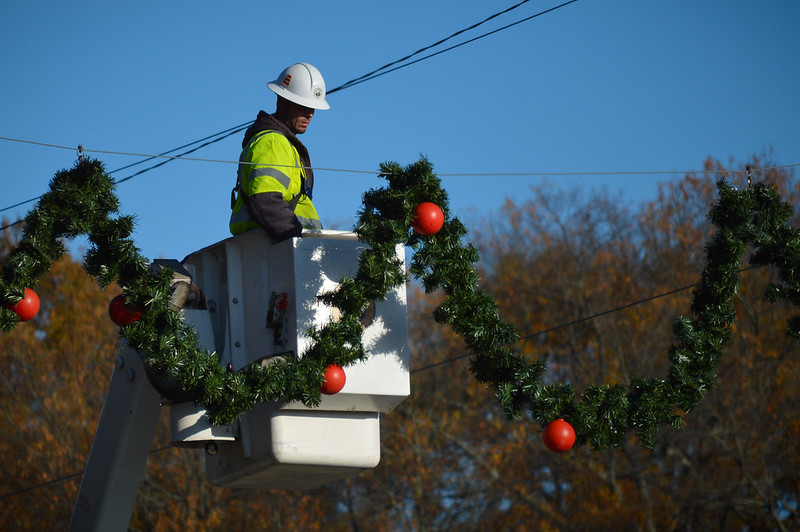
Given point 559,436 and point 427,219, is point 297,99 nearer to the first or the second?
point 427,219

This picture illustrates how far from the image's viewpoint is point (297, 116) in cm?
766

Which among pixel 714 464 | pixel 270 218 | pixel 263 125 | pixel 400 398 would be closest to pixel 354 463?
pixel 400 398

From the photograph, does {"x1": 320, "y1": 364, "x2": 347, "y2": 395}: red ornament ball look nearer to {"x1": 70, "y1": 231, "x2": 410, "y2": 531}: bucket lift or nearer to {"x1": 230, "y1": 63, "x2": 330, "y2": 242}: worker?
{"x1": 70, "y1": 231, "x2": 410, "y2": 531}: bucket lift

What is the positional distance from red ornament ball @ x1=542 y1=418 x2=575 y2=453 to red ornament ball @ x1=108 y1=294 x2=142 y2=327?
243cm

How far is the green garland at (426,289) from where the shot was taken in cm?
641

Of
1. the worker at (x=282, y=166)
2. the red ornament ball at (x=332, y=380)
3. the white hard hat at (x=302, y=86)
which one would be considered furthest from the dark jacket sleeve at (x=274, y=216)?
the red ornament ball at (x=332, y=380)

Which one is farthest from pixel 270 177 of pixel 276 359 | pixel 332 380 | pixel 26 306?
pixel 26 306

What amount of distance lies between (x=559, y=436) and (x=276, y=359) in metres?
1.69

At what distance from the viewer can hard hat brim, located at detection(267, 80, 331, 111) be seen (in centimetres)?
759

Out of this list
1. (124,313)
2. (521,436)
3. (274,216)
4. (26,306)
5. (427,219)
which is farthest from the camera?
(521,436)

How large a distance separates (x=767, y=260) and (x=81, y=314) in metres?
21.6

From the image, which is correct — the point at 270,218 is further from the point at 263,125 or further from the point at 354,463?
the point at 354,463

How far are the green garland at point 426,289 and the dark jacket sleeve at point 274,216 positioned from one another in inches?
17.3

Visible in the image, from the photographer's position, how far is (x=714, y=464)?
23.3m
